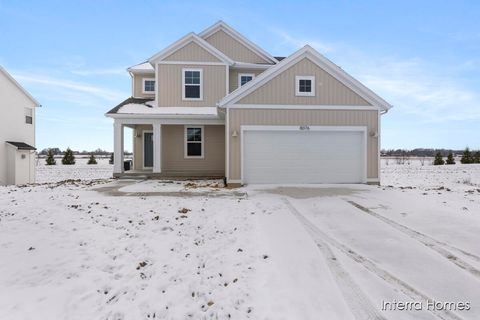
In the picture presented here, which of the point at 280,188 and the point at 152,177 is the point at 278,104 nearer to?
the point at 280,188

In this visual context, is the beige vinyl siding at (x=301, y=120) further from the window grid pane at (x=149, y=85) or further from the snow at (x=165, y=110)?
the window grid pane at (x=149, y=85)

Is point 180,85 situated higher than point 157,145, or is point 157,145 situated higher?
point 180,85

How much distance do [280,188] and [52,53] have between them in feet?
57.0

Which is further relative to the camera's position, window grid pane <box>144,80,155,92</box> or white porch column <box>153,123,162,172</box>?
window grid pane <box>144,80,155,92</box>

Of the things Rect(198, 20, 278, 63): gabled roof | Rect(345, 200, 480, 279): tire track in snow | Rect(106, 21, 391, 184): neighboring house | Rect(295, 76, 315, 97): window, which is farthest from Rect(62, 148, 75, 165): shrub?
Rect(345, 200, 480, 279): tire track in snow

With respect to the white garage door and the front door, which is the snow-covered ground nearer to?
the white garage door

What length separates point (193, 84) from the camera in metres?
15.3

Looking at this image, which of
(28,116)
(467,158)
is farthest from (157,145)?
(467,158)

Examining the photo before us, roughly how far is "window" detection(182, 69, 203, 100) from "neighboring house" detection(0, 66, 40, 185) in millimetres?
10086

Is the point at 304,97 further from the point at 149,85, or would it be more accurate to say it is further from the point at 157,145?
the point at 149,85

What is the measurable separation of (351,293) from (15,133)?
20310 millimetres

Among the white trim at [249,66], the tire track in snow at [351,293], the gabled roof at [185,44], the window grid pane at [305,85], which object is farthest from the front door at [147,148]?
the tire track in snow at [351,293]

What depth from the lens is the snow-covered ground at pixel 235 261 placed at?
10.5ft

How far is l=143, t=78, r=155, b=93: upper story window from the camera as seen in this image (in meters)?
17.2
